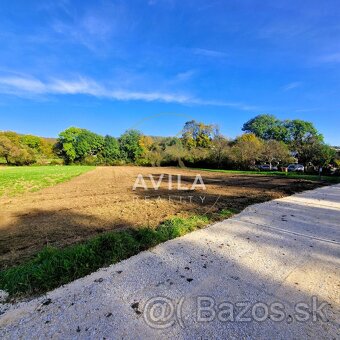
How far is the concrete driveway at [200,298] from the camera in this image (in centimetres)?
208

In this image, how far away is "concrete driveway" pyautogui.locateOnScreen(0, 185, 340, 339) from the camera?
208cm

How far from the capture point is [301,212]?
6918 millimetres

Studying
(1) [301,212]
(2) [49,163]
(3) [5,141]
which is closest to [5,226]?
(1) [301,212]

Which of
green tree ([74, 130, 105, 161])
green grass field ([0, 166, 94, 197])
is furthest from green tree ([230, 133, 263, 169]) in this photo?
green tree ([74, 130, 105, 161])

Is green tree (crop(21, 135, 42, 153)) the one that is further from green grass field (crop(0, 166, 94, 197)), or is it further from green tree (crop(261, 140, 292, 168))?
green tree (crop(261, 140, 292, 168))

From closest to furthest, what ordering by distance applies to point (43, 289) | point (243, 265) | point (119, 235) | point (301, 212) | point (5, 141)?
point (43, 289)
point (243, 265)
point (119, 235)
point (301, 212)
point (5, 141)

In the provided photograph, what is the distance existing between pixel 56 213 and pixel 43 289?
514 cm

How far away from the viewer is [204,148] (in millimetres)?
35562

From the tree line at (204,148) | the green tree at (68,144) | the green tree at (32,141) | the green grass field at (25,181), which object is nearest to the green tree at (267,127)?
the tree line at (204,148)

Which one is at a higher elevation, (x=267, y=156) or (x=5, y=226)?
(x=267, y=156)

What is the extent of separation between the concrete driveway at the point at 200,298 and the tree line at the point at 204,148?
1177cm

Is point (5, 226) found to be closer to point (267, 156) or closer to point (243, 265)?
point (243, 265)

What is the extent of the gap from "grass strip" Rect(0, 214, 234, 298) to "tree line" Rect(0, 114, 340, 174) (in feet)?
36.0

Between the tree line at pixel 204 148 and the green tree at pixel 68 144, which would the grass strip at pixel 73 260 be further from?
the green tree at pixel 68 144
